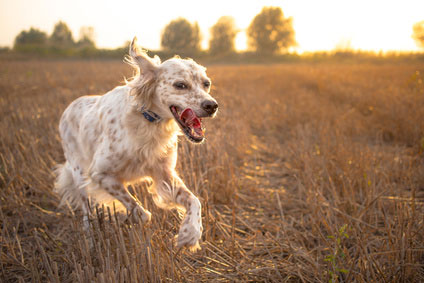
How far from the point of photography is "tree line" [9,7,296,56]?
4738 cm

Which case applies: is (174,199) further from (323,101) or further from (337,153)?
(323,101)

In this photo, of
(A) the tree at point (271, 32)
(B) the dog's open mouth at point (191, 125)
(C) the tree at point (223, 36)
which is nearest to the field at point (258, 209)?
(B) the dog's open mouth at point (191, 125)

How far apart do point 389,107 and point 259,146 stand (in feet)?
9.12

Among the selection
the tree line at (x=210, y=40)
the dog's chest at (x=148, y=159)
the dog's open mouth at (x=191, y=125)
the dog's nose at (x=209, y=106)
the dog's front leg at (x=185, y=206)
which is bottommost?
the dog's front leg at (x=185, y=206)

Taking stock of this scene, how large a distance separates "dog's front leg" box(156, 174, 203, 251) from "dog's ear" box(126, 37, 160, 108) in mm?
664

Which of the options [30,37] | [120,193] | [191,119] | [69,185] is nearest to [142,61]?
[191,119]

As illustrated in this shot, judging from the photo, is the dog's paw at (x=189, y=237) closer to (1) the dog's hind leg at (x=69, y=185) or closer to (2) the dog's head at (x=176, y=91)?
(2) the dog's head at (x=176, y=91)

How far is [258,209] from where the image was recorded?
123 inches

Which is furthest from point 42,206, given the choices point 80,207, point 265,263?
point 265,263

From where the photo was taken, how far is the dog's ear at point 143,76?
233cm

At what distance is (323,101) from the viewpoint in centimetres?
800

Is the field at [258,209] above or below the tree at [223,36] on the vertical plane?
below

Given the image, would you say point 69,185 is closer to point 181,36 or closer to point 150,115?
point 150,115

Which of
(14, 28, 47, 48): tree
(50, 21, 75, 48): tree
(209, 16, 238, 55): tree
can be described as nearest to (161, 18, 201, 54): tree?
(209, 16, 238, 55): tree
